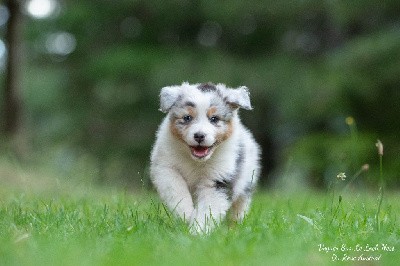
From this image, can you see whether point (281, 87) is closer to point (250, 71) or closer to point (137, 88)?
point (250, 71)

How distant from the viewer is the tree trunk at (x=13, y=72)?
14047mm

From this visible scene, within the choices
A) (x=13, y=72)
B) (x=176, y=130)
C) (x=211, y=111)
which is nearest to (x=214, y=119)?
(x=211, y=111)

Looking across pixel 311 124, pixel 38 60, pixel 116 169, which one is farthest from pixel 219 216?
pixel 38 60

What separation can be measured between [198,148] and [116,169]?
9201 millimetres

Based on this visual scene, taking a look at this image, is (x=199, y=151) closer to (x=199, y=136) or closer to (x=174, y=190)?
(x=199, y=136)

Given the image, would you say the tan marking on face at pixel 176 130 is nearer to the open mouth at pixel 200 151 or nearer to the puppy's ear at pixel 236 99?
the open mouth at pixel 200 151

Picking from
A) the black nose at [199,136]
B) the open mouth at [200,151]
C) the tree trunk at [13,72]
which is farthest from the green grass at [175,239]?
the tree trunk at [13,72]

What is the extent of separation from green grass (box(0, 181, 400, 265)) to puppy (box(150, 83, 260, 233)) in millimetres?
194

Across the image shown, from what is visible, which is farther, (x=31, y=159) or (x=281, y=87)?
(x=281, y=87)

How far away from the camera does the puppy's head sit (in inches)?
216

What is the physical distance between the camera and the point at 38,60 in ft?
65.5

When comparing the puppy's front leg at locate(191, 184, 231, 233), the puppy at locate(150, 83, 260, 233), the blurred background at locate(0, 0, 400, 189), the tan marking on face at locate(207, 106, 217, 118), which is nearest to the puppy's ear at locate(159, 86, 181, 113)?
the puppy at locate(150, 83, 260, 233)

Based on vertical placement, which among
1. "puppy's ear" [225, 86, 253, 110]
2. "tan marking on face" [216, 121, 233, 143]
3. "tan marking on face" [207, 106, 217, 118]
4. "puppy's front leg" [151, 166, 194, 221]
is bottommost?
"puppy's front leg" [151, 166, 194, 221]

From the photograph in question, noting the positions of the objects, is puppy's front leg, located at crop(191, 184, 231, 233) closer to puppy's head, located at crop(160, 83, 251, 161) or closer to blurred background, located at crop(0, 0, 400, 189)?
puppy's head, located at crop(160, 83, 251, 161)
